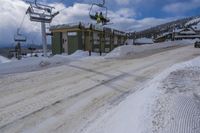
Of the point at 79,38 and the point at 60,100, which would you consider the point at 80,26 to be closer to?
the point at 79,38

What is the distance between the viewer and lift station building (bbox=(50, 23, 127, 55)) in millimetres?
35219

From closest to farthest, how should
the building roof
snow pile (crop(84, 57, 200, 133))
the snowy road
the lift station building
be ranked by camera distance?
snow pile (crop(84, 57, 200, 133)) → the snowy road → the building roof → the lift station building

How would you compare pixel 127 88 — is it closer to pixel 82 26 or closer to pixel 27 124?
pixel 27 124

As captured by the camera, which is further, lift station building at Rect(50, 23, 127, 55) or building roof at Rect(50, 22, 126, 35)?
lift station building at Rect(50, 23, 127, 55)

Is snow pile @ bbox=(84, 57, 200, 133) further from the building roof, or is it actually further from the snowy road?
the building roof

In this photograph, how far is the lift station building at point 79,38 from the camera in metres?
35.2

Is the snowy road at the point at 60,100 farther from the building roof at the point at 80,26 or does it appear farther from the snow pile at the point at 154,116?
the building roof at the point at 80,26

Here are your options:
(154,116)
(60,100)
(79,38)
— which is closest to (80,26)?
(79,38)

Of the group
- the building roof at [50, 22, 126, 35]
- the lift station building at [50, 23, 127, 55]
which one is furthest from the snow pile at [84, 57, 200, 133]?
the building roof at [50, 22, 126, 35]

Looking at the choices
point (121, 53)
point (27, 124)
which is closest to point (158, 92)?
point (27, 124)

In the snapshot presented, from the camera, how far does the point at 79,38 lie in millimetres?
35156

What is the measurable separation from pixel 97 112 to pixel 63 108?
1071 mm

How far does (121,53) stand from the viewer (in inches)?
1100

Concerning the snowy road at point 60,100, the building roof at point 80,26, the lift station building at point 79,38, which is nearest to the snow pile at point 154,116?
the snowy road at point 60,100
